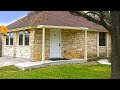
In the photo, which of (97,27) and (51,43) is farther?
(97,27)

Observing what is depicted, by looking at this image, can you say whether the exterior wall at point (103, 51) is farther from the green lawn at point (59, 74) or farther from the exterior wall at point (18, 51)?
the exterior wall at point (18, 51)

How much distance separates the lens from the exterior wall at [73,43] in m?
21.2

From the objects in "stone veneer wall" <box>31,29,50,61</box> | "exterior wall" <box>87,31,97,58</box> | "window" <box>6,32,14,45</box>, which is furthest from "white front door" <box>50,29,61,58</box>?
"window" <box>6,32,14,45</box>

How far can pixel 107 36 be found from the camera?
2378 cm

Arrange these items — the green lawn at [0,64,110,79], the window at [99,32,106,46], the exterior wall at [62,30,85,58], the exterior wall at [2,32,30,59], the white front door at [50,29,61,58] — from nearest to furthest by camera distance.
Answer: the green lawn at [0,64,110,79] → the white front door at [50,29,61,58] → the exterior wall at [62,30,85,58] → the exterior wall at [2,32,30,59] → the window at [99,32,106,46]

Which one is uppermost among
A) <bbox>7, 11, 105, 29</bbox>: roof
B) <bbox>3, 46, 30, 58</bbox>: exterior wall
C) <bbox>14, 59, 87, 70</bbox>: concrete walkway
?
<bbox>7, 11, 105, 29</bbox>: roof

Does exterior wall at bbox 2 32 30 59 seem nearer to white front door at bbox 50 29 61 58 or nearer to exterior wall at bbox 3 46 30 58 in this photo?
exterior wall at bbox 3 46 30 58

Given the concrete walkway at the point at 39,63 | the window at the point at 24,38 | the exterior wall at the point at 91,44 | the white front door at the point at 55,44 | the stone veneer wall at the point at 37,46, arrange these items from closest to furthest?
1. the concrete walkway at the point at 39,63
2. the stone veneer wall at the point at 37,46
3. the white front door at the point at 55,44
4. the window at the point at 24,38
5. the exterior wall at the point at 91,44

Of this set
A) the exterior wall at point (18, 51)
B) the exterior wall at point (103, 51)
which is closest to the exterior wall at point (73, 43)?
the exterior wall at point (103, 51)

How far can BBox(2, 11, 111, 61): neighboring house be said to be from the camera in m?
19.8

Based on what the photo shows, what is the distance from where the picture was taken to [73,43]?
853 inches
